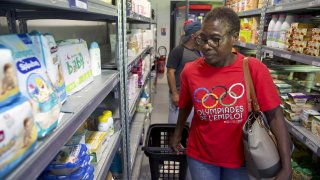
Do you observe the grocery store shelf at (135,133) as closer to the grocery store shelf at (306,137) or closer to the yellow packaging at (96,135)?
the yellow packaging at (96,135)

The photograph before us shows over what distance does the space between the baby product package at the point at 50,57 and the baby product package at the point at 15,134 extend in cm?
29

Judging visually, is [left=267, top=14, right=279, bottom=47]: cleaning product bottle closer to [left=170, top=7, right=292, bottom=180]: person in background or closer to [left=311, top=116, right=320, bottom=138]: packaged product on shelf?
[left=311, top=116, right=320, bottom=138]: packaged product on shelf

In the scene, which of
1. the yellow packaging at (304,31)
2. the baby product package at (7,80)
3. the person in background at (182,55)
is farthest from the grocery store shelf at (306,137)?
the baby product package at (7,80)

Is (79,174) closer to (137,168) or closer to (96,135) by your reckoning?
(96,135)

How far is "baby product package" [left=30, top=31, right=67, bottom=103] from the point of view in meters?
0.81

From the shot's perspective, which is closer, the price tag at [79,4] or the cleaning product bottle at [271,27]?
the price tag at [79,4]

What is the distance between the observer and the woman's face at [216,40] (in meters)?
1.28

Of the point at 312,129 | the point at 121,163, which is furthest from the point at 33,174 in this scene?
the point at 312,129

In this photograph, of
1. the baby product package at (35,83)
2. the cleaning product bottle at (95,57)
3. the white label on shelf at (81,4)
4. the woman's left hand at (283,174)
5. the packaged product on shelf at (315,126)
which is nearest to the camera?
the baby product package at (35,83)

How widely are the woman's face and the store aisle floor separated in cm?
198

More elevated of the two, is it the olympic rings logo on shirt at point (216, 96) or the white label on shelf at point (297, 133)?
the olympic rings logo on shirt at point (216, 96)

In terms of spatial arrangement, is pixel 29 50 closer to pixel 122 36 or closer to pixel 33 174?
pixel 33 174

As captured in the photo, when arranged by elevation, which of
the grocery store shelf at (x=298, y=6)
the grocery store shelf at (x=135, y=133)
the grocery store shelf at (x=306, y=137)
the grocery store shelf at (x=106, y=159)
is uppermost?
the grocery store shelf at (x=298, y=6)

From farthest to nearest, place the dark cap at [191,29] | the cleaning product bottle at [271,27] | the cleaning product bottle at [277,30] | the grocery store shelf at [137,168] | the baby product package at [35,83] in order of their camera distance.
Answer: the dark cap at [191,29], the grocery store shelf at [137,168], the cleaning product bottle at [271,27], the cleaning product bottle at [277,30], the baby product package at [35,83]
